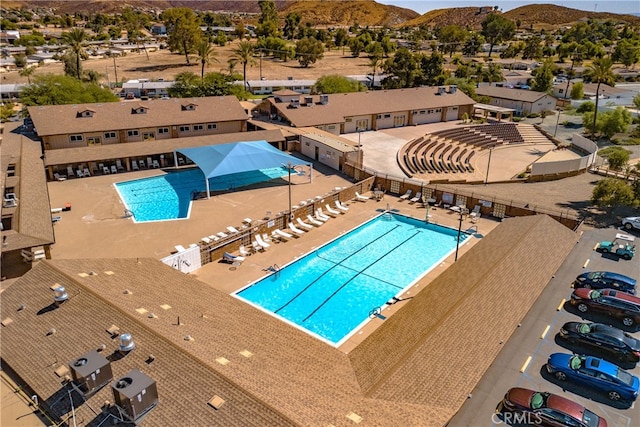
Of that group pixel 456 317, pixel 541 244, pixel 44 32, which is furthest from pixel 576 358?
pixel 44 32

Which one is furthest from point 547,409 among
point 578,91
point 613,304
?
point 578,91

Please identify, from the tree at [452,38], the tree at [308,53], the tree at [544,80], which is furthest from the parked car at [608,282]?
the tree at [452,38]

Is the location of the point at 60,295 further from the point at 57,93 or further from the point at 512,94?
the point at 512,94

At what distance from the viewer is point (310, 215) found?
35812 millimetres

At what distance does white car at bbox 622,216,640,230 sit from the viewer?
99.2 feet

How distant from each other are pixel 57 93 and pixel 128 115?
15.3 m

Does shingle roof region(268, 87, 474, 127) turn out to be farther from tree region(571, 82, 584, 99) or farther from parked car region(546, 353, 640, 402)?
parked car region(546, 353, 640, 402)

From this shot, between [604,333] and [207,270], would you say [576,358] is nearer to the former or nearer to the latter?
[604,333]

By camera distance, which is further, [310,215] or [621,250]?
[310,215]

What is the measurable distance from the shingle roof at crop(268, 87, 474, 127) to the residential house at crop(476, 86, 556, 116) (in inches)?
381

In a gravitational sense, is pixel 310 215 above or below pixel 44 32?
below

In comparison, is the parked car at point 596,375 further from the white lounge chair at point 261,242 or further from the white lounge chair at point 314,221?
the white lounge chair at point 314,221

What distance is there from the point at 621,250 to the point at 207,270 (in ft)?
80.7

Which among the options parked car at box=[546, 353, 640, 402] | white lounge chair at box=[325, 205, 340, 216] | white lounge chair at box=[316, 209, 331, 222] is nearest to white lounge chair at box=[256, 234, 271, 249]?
white lounge chair at box=[316, 209, 331, 222]
